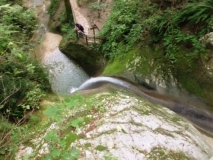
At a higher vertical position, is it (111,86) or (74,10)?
(74,10)

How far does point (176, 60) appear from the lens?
7.23 m

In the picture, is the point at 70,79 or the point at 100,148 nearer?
the point at 100,148

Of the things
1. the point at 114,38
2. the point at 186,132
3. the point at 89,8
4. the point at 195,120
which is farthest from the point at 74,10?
the point at 186,132

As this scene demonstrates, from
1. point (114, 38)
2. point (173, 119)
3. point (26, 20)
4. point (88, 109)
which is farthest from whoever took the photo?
point (114, 38)

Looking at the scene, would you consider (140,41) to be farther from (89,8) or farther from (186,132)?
(89,8)

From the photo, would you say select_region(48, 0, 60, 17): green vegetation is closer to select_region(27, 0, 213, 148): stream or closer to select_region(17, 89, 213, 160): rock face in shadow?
select_region(27, 0, 213, 148): stream

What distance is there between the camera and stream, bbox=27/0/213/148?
6514mm

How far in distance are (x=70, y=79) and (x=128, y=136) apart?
651 centimetres

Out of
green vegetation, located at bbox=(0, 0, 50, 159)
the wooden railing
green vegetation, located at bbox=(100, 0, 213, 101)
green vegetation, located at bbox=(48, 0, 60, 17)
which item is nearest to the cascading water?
green vegetation, located at bbox=(48, 0, 60, 17)

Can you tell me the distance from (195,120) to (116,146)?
3.34 metres

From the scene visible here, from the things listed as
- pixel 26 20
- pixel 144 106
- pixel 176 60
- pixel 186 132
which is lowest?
pixel 186 132

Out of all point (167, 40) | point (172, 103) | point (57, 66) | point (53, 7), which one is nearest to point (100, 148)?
point (172, 103)

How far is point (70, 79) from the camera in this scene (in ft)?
33.6

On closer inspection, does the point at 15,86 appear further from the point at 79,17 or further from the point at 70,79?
the point at 79,17
